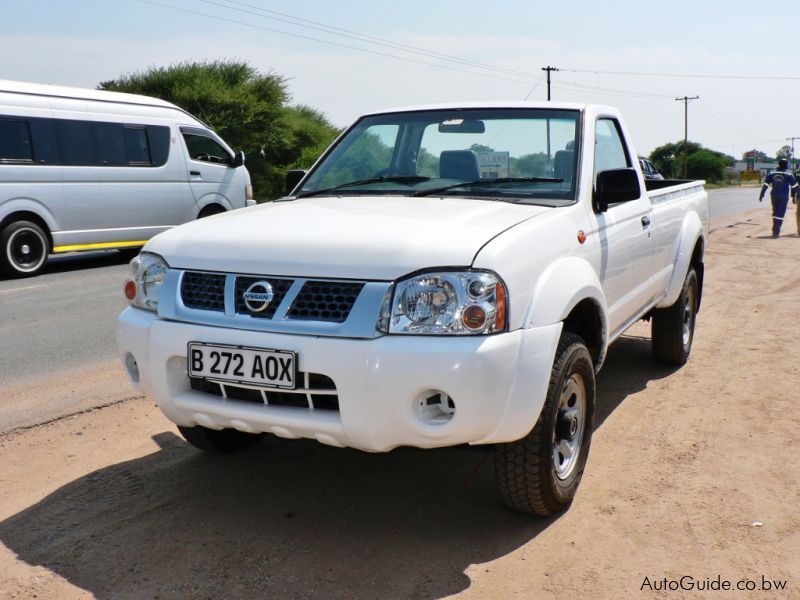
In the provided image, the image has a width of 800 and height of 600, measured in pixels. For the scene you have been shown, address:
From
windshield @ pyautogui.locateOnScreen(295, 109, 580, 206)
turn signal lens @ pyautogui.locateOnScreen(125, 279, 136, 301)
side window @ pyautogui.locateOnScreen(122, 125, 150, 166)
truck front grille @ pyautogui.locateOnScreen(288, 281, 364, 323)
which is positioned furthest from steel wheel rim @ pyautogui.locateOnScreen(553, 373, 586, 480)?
side window @ pyautogui.locateOnScreen(122, 125, 150, 166)

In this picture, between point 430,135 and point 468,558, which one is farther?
point 430,135

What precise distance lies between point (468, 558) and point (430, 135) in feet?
7.91

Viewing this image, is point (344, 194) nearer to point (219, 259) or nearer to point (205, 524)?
point (219, 259)

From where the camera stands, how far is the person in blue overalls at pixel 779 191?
59.7 ft

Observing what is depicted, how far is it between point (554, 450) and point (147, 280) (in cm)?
186

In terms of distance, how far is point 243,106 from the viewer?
28.7 meters

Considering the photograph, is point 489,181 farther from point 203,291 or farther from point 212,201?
point 212,201

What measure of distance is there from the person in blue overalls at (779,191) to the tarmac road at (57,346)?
13781 mm

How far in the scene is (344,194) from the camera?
4.40m

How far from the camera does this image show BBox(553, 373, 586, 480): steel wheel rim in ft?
11.4

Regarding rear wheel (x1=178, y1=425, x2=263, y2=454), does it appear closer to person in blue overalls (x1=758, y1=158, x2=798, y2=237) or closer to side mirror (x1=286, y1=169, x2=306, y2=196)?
side mirror (x1=286, y1=169, x2=306, y2=196)

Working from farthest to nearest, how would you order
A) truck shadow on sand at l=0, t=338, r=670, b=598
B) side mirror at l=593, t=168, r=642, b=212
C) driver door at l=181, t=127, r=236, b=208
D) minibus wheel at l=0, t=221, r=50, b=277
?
driver door at l=181, t=127, r=236, b=208 < minibus wheel at l=0, t=221, r=50, b=277 < side mirror at l=593, t=168, r=642, b=212 < truck shadow on sand at l=0, t=338, r=670, b=598

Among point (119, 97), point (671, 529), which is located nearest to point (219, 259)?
point (671, 529)

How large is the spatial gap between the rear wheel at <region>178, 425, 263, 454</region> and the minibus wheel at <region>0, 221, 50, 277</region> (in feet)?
27.4
